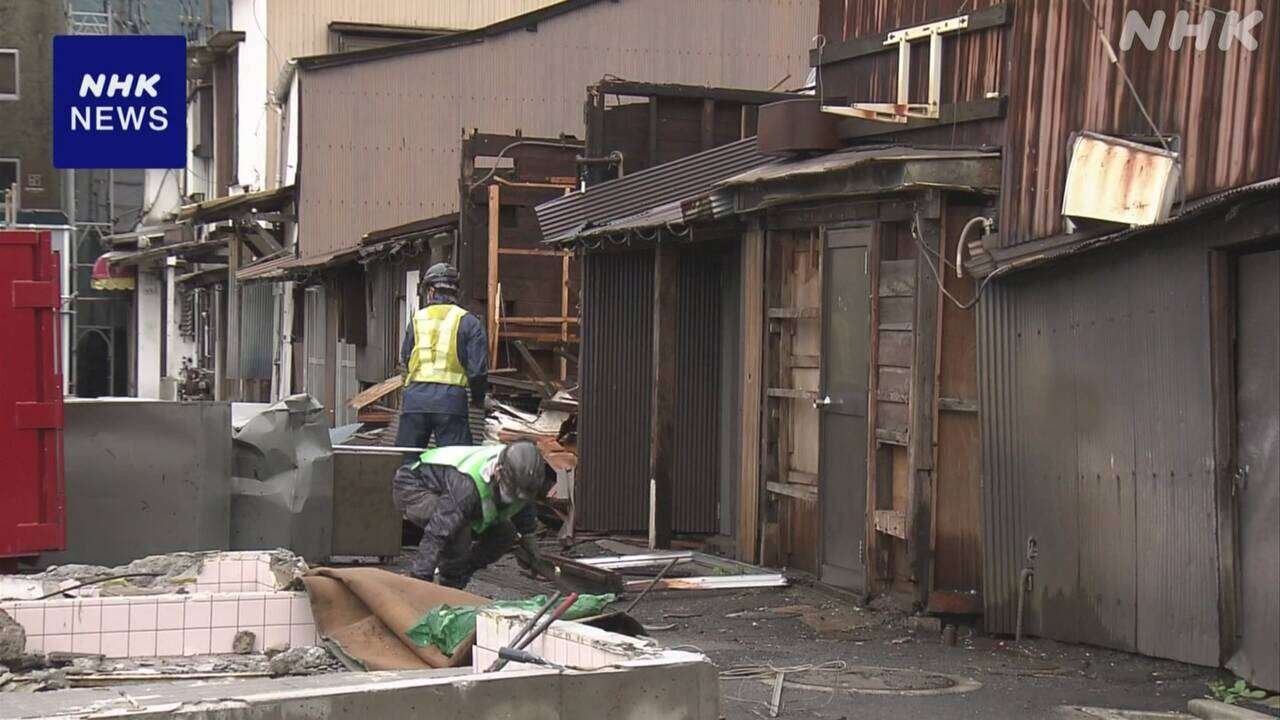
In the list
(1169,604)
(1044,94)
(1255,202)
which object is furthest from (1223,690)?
(1044,94)

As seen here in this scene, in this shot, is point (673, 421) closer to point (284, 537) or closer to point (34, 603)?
point (284, 537)

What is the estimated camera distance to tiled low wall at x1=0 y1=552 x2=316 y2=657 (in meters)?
7.41

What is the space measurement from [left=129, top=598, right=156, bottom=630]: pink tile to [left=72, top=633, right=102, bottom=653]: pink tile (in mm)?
143

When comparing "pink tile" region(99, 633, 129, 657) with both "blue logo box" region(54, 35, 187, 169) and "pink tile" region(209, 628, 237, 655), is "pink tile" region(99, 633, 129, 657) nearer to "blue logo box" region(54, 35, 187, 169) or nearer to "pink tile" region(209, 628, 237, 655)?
"pink tile" region(209, 628, 237, 655)

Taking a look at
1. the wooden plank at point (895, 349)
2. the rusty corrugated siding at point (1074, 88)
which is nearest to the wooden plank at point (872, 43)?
the rusty corrugated siding at point (1074, 88)

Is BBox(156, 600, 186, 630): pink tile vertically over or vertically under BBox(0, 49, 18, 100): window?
under

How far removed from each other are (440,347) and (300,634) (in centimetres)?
503

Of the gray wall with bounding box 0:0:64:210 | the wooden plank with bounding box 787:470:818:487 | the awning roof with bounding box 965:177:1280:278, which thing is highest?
the gray wall with bounding box 0:0:64:210

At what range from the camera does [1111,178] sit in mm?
8398

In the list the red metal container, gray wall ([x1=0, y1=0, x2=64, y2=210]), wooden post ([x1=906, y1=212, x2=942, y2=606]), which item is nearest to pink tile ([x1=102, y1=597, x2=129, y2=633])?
the red metal container

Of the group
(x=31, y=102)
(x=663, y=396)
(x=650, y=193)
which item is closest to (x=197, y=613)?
(x=663, y=396)

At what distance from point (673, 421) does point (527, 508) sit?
420 cm

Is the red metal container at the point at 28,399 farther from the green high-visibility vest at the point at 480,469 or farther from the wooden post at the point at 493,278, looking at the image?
the wooden post at the point at 493,278

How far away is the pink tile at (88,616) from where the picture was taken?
7.46 m
